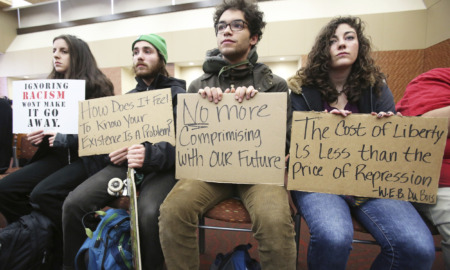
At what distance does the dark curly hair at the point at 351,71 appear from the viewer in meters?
1.25

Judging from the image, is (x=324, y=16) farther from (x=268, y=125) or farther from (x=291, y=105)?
(x=268, y=125)

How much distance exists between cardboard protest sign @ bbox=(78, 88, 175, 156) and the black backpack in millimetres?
525

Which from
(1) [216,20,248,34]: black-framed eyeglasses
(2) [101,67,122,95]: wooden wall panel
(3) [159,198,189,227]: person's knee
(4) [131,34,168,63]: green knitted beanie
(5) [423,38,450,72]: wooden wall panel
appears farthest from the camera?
(2) [101,67,122,95]: wooden wall panel

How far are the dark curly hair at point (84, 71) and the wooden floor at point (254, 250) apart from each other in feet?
4.51

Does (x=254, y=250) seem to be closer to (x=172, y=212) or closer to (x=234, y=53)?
(x=172, y=212)

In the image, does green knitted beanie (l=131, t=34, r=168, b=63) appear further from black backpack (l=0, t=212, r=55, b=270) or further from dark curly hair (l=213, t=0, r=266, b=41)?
black backpack (l=0, t=212, r=55, b=270)

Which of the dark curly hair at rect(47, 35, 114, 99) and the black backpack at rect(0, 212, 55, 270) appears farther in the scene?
the dark curly hair at rect(47, 35, 114, 99)

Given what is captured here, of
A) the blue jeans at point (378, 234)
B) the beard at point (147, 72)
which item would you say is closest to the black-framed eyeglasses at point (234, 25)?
the beard at point (147, 72)

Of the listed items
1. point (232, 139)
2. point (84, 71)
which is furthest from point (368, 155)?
point (84, 71)

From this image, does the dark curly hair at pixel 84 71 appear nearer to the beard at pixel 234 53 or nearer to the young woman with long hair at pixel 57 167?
the young woman with long hair at pixel 57 167

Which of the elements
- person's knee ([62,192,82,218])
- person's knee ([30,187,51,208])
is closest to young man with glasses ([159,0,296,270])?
person's knee ([62,192,82,218])

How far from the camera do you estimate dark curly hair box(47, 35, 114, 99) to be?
155 cm

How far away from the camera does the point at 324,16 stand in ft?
14.2

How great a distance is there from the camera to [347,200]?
3.37 ft
